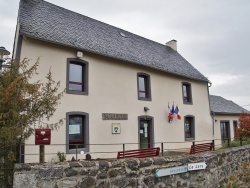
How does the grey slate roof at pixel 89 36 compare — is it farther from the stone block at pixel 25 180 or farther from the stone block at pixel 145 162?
the stone block at pixel 145 162

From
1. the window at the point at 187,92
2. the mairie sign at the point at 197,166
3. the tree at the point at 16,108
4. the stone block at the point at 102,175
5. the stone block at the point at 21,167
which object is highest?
the window at the point at 187,92

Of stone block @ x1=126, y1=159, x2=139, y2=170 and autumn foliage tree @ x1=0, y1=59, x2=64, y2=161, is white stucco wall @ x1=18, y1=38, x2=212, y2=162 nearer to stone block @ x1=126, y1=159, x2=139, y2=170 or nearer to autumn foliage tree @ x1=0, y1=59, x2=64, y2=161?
autumn foliage tree @ x1=0, y1=59, x2=64, y2=161

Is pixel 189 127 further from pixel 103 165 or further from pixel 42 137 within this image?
pixel 42 137

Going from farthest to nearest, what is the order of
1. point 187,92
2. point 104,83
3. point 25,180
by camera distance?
point 187,92 → point 104,83 → point 25,180

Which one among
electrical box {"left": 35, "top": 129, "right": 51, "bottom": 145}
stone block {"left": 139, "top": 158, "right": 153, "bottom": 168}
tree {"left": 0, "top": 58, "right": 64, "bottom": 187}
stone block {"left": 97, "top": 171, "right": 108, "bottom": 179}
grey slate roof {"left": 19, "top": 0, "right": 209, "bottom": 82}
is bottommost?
stone block {"left": 97, "top": 171, "right": 108, "bottom": 179}

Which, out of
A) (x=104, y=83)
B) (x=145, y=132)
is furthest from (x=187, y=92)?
(x=104, y=83)

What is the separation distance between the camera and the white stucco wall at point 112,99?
9.57 meters

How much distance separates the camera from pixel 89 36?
12297 millimetres

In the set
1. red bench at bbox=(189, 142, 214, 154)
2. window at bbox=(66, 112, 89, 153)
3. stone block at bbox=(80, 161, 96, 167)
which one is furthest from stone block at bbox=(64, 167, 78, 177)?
window at bbox=(66, 112, 89, 153)

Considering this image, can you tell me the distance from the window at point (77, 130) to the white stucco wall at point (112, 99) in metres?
0.22

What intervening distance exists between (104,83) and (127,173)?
646 centimetres

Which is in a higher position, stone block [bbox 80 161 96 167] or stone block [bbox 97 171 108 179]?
stone block [bbox 80 161 96 167]

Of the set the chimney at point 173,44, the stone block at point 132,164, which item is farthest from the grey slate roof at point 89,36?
the stone block at point 132,164

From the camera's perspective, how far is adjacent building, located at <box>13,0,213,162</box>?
9.67 metres
